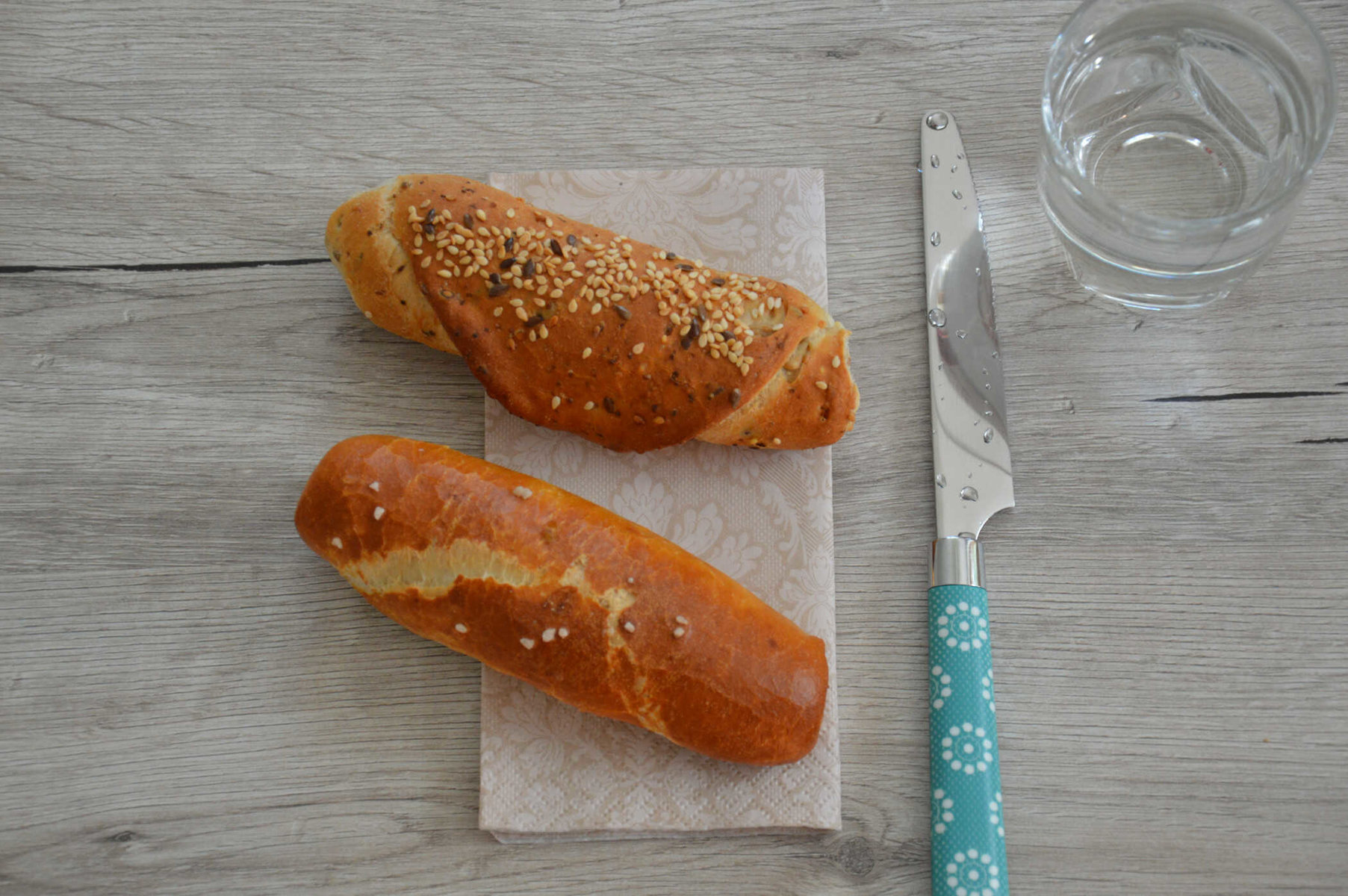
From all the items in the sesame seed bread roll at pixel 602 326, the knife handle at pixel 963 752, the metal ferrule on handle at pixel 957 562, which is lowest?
the knife handle at pixel 963 752

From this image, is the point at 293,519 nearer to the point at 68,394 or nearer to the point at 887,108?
the point at 68,394

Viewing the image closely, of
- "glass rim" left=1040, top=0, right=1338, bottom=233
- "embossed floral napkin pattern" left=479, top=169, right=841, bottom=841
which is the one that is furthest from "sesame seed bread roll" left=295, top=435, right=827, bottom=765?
"glass rim" left=1040, top=0, right=1338, bottom=233

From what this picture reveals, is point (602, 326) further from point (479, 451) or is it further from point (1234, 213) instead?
point (1234, 213)

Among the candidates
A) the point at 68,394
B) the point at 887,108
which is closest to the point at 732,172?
the point at 887,108

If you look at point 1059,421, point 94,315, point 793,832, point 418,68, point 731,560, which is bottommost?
point 793,832

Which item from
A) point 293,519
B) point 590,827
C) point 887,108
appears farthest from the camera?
point 887,108

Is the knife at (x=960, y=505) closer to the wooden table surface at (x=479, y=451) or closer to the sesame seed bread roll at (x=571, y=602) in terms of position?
the wooden table surface at (x=479, y=451)

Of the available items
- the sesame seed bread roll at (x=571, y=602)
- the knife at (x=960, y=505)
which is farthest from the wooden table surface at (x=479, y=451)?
the sesame seed bread roll at (x=571, y=602)
